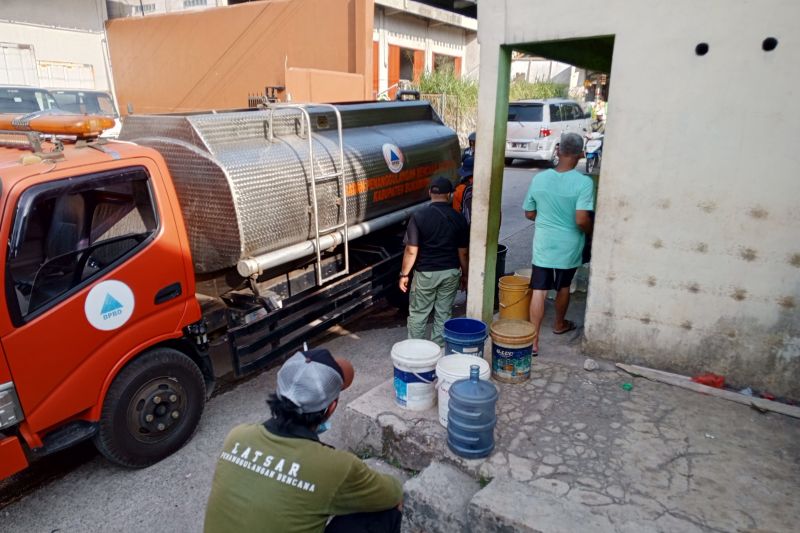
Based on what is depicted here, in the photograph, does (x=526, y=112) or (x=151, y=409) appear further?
(x=526, y=112)

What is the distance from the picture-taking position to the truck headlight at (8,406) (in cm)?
290

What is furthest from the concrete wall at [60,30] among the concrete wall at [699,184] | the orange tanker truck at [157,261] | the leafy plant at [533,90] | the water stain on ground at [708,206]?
the water stain on ground at [708,206]

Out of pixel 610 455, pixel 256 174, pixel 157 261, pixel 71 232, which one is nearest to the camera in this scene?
pixel 610 455

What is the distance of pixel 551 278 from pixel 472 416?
1.83 metres

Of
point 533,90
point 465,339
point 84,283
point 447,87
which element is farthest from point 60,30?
point 465,339

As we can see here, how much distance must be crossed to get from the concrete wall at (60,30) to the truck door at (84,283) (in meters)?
17.9

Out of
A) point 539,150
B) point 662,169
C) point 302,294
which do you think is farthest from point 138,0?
point 662,169

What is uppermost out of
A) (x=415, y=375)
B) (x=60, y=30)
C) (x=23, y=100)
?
(x=60, y=30)

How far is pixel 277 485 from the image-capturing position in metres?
1.87

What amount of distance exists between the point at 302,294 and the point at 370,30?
326 inches

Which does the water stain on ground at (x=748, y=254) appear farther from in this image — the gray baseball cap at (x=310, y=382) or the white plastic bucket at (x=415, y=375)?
the gray baseball cap at (x=310, y=382)

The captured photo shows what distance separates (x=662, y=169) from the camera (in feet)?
12.0

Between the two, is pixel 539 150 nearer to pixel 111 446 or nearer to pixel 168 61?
pixel 168 61

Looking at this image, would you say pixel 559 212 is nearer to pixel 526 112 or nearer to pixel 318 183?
pixel 318 183
